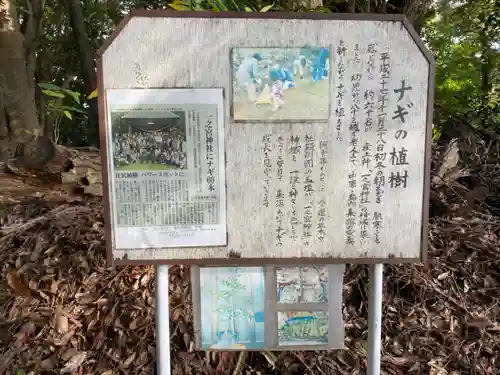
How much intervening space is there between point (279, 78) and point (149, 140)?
0.60m

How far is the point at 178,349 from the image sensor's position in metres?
2.65

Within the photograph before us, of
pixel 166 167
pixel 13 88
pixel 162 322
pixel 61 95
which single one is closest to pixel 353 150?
pixel 166 167

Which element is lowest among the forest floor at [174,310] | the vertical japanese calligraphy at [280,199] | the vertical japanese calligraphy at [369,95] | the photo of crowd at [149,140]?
the forest floor at [174,310]

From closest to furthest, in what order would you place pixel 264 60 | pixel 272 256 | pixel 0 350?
pixel 264 60
pixel 272 256
pixel 0 350

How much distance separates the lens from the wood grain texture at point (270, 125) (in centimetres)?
175

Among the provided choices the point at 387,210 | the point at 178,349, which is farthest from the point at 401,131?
the point at 178,349

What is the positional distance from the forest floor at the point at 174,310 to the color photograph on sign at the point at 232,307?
2.02 feet

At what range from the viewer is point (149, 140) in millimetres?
1771

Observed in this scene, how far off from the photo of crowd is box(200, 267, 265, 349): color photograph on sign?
59 cm

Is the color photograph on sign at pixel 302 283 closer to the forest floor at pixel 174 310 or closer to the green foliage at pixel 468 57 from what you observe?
the forest floor at pixel 174 310

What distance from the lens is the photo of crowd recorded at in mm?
1760

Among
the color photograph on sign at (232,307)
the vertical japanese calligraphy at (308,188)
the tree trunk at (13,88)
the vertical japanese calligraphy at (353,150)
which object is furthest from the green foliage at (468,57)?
the tree trunk at (13,88)

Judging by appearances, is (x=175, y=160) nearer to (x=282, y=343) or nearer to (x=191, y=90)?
(x=191, y=90)

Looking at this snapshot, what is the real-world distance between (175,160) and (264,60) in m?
0.56
